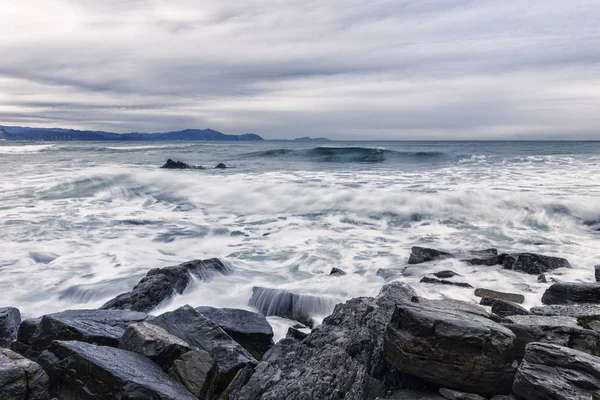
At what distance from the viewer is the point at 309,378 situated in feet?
9.71

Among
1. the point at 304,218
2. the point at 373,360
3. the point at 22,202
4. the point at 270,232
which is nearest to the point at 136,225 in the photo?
the point at 270,232

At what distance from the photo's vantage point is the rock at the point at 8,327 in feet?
13.7

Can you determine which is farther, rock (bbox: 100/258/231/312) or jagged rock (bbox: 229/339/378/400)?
rock (bbox: 100/258/231/312)

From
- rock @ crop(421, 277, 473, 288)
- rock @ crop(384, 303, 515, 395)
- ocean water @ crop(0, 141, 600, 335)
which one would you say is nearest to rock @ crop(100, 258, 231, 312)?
ocean water @ crop(0, 141, 600, 335)

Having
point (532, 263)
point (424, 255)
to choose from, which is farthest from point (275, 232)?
point (532, 263)

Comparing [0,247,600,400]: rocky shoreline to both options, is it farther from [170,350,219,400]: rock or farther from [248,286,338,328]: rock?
[248,286,338,328]: rock

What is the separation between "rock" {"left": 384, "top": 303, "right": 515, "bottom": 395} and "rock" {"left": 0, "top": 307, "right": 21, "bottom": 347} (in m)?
3.46

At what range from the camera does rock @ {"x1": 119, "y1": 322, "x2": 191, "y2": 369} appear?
3.36m

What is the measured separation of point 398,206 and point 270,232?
4291mm

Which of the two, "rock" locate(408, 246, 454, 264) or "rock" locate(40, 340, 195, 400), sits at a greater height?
"rock" locate(40, 340, 195, 400)

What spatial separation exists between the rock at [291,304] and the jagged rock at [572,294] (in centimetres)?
243

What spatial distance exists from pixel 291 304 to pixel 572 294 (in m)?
3.11

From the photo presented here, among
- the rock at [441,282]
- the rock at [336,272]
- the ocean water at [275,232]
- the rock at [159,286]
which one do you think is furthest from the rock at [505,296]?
the rock at [159,286]

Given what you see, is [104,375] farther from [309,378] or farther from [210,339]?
[309,378]
